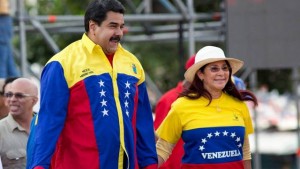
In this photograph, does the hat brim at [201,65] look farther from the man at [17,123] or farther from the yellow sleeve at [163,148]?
the man at [17,123]

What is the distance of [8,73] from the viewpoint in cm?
1080

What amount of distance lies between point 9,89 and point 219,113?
1.94m

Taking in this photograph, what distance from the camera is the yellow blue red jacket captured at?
6039mm

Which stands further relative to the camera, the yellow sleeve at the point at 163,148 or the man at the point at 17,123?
the man at the point at 17,123

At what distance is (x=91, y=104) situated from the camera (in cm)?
605

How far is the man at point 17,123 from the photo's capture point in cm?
754

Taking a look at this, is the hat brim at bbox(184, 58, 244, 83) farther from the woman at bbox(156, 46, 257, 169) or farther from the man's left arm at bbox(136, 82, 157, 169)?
the man's left arm at bbox(136, 82, 157, 169)

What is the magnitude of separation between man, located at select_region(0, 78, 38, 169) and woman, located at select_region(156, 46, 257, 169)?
48.0 inches

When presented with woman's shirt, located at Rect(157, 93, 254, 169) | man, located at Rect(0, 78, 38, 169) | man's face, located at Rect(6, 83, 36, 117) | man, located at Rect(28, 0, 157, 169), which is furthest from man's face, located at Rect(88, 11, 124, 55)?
man's face, located at Rect(6, 83, 36, 117)

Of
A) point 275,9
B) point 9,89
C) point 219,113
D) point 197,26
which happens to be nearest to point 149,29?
point 197,26

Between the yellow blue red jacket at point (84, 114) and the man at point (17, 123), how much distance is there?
4.56 ft

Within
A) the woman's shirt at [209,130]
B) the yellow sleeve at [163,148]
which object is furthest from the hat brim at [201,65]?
the yellow sleeve at [163,148]

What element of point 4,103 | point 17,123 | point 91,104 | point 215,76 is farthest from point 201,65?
point 4,103

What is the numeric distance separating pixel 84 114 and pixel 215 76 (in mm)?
1242
